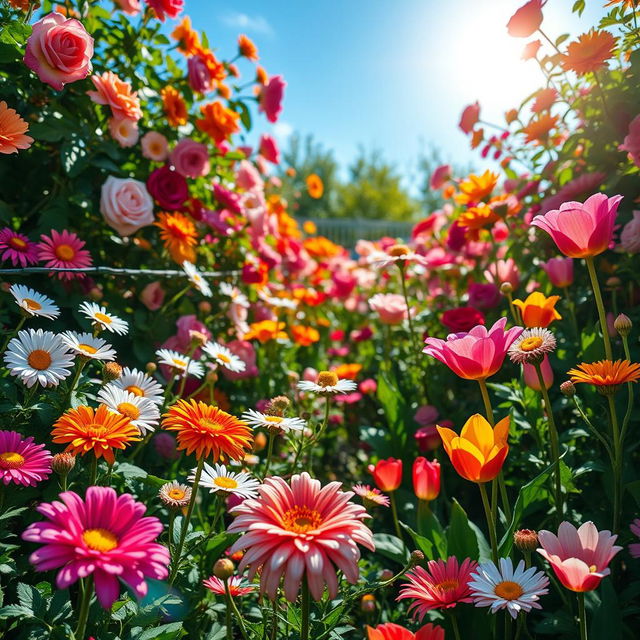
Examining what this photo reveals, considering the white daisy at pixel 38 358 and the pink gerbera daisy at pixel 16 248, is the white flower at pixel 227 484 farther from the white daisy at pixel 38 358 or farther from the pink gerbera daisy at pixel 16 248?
the pink gerbera daisy at pixel 16 248

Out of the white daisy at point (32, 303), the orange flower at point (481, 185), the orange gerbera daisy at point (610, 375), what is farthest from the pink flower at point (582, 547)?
the orange flower at point (481, 185)

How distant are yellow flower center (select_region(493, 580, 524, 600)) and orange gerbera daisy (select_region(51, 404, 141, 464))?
1.82 feet

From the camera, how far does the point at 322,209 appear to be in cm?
2050

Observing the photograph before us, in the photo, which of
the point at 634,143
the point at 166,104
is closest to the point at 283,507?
the point at 634,143

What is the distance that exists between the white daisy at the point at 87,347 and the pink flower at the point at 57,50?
0.70 m

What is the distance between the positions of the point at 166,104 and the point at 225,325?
0.81 meters

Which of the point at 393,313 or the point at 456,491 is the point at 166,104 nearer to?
the point at 393,313

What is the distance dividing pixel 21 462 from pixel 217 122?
1.41 meters

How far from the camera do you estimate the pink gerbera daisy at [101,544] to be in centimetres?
57

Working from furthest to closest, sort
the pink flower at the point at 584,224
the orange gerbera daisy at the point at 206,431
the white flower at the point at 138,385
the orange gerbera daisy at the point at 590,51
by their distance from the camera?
the orange gerbera daisy at the point at 590,51, the white flower at the point at 138,385, the pink flower at the point at 584,224, the orange gerbera daisy at the point at 206,431

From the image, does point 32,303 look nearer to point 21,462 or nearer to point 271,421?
point 21,462

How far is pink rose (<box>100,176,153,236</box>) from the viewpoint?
1.58m

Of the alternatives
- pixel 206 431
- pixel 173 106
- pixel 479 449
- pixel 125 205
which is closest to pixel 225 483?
pixel 206 431

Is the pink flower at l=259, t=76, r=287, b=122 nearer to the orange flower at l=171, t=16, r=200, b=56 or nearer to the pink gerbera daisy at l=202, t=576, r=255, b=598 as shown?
the orange flower at l=171, t=16, r=200, b=56
